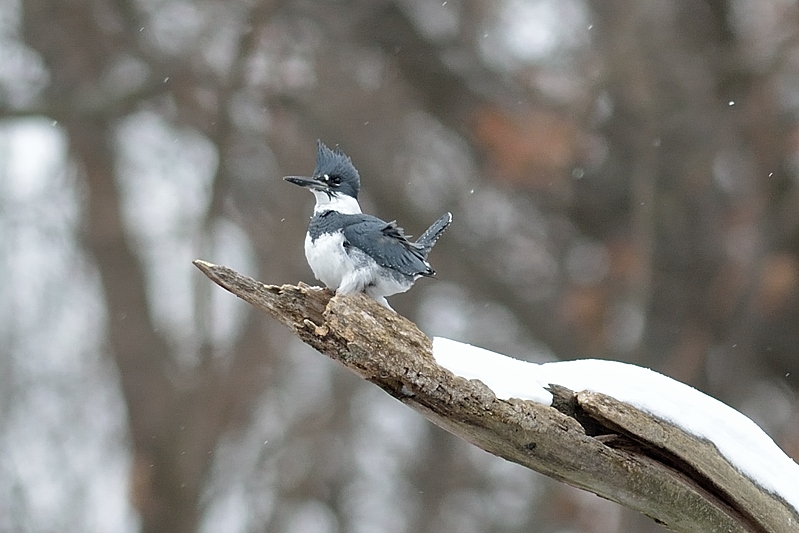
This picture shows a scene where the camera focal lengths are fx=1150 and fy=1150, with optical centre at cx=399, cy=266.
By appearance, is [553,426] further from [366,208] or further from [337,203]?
[366,208]

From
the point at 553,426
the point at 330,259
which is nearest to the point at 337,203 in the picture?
the point at 330,259

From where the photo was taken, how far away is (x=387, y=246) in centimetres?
385

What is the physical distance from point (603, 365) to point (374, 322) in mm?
725

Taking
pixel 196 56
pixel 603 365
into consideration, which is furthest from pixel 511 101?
pixel 603 365

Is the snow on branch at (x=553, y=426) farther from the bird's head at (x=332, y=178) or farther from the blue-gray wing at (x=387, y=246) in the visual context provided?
the bird's head at (x=332, y=178)

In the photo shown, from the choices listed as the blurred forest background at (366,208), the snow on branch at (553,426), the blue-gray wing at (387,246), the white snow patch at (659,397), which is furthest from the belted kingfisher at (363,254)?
the blurred forest background at (366,208)

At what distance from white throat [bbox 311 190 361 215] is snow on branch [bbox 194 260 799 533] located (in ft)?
2.48

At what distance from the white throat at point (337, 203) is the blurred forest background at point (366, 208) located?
3692mm

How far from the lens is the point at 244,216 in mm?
10523

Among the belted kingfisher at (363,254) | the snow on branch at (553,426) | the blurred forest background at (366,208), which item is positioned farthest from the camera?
the blurred forest background at (366,208)

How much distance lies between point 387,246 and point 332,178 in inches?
22.6

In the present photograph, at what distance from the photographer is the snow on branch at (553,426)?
327 cm

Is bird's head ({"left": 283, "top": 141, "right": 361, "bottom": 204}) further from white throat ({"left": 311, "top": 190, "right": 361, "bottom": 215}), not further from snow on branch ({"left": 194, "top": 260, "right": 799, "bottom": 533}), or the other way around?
snow on branch ({"left": 194, "top": 260, "right": 799, "bottom": 533})

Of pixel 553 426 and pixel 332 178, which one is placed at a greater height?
pixel 332 178
